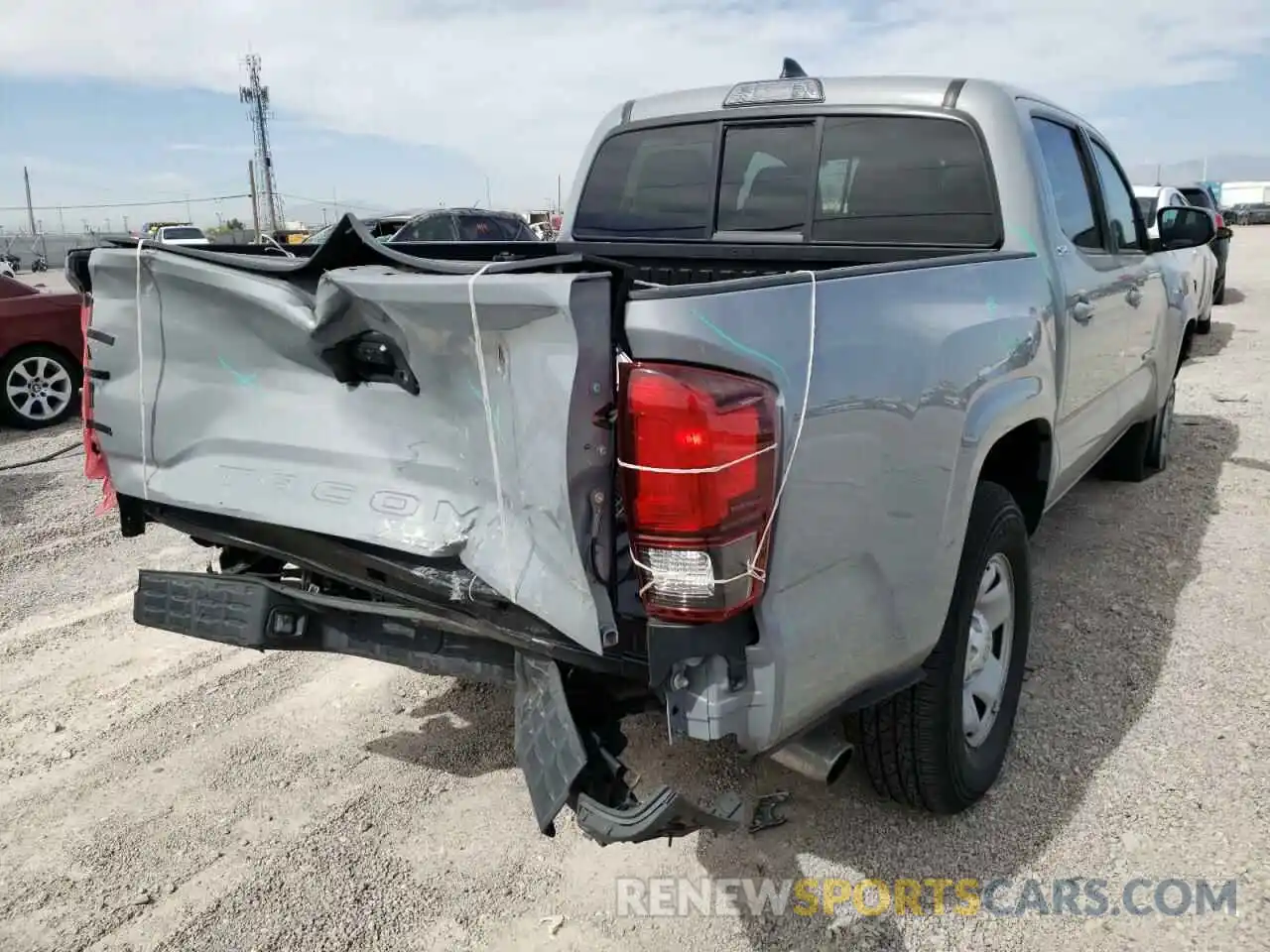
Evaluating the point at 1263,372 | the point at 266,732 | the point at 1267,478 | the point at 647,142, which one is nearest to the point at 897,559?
the point at 266,732

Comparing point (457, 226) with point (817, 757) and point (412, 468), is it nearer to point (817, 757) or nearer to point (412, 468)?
point (412, 468)

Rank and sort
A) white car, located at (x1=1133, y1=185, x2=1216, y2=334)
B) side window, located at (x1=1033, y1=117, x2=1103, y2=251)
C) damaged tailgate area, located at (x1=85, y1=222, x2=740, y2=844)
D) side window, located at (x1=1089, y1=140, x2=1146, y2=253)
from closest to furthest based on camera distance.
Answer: damaged tailgate area, located at (x1=85, y1=222, x2=740, y2=844), side window, located at (x1=1033, y1=117, x2=1103, y2=251), side window, located at (x1=1089, y1=140, x2=1146, y2=253), white car, located at (x1=1133, y1=185, x2=1216, y2=334)

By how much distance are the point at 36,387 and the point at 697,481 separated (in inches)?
336

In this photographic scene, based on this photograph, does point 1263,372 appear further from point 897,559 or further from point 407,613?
point 407,613

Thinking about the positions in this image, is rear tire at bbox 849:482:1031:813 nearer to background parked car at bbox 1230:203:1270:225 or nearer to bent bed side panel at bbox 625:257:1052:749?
bent bed side panel at bbox 625:257:1052:749

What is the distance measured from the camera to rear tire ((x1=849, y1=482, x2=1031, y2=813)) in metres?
2.57

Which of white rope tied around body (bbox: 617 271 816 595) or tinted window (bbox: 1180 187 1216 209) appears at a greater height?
tinted window (bbox: 1180 187 1216 209)

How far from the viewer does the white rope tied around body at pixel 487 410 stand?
197cm

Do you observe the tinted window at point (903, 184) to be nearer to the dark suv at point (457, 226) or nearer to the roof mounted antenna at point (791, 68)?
the roof mounted antenna at point (791, 68)

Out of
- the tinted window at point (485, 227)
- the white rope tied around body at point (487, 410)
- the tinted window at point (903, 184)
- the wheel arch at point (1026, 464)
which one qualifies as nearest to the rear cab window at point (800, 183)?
the tinted window at point (903, 184)

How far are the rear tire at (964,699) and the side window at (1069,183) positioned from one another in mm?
1356

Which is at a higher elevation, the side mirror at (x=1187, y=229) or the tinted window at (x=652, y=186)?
the tinted window at (x=652, y=186)

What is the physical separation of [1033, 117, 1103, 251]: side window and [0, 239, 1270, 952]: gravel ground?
62.6 inches

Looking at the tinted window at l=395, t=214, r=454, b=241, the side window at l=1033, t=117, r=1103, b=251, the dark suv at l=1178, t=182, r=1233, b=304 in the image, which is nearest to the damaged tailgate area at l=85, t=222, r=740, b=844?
the side window at l=1033, t=117, r=1103, b=251
